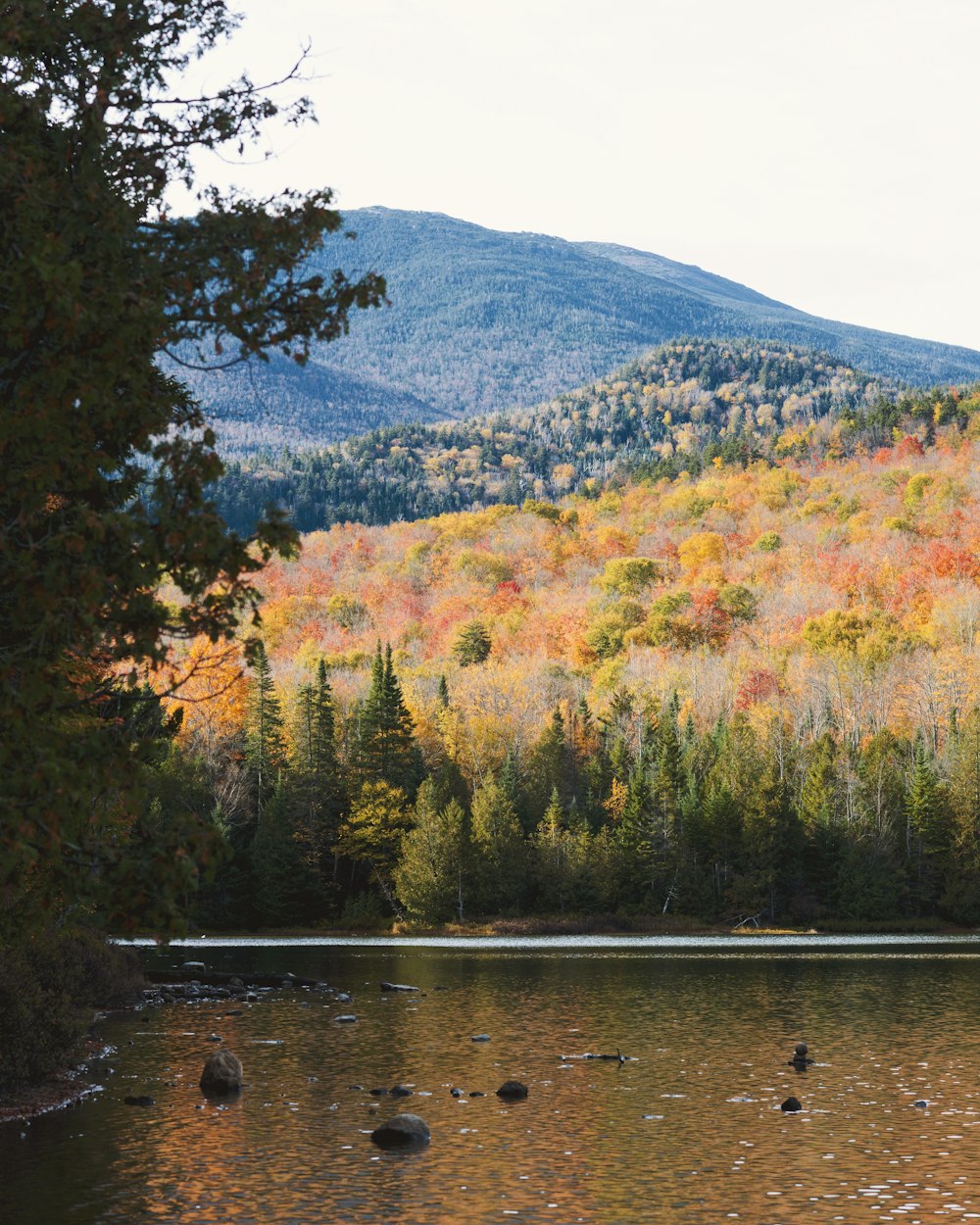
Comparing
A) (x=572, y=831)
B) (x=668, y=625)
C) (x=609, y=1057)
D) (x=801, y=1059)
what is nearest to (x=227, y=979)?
(x=609, y=1057)

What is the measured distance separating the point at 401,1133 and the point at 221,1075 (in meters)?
7.06

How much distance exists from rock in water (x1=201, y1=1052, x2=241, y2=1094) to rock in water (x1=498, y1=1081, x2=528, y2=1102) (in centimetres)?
593

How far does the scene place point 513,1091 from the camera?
30.9 metres

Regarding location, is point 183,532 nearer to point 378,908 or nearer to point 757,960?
point 757,960

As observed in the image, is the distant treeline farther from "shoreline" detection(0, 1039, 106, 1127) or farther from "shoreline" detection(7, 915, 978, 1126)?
"shoreline" detection(0, 1039, 106, 1127)

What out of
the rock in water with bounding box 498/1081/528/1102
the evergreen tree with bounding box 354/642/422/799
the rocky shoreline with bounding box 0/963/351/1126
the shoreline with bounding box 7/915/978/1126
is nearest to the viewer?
the rocky shoreline with bounding box 0/963/351/1126

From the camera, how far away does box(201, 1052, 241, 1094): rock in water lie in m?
31.5

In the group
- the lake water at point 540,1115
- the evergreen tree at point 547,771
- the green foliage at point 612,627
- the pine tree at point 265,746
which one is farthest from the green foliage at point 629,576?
the lake water at point 540,1115

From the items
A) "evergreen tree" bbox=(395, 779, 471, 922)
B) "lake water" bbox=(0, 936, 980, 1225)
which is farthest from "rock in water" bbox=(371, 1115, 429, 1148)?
"evergreen tree" bbox=(395, 779, 471, 922)

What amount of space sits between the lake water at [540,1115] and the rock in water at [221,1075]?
45 centimetres

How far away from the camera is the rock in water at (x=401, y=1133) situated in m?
26.1

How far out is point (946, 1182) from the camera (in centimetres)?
2294

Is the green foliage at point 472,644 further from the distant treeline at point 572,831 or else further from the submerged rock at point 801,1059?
the submerged rock at point 801,1059

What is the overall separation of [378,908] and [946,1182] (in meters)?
78.6
